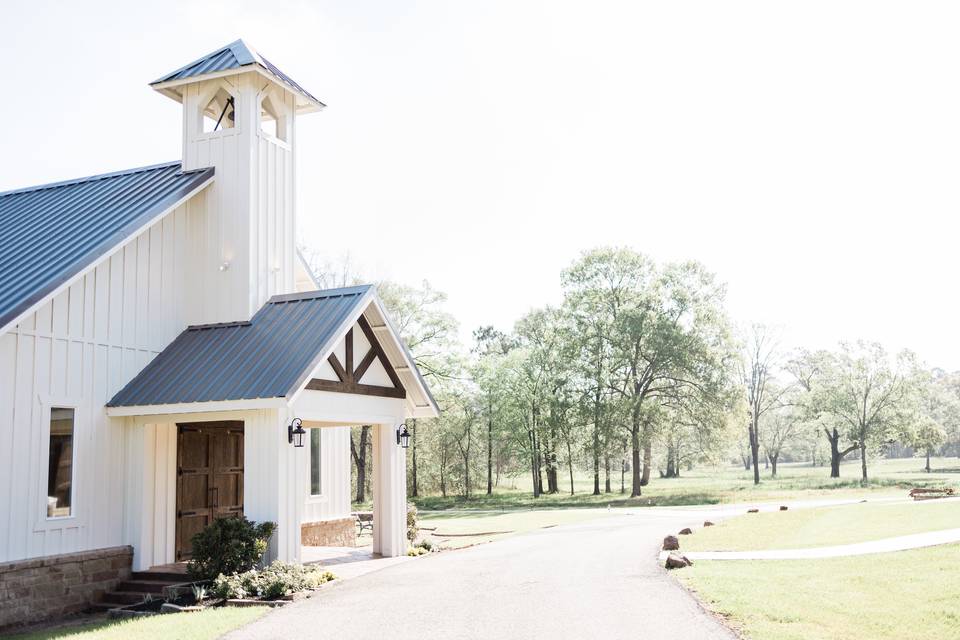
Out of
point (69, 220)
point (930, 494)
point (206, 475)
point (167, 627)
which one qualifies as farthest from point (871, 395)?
point (167, 627)

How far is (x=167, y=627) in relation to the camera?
9.95 metres

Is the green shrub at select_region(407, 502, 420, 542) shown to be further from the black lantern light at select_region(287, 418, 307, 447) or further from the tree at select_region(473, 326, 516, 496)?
the tree at select_region(473, 326, 516, 496)

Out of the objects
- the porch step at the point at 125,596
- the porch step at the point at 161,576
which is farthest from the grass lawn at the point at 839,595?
the porch step at the point at 125,596

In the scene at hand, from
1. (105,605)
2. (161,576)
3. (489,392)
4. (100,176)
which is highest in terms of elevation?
(100,176)

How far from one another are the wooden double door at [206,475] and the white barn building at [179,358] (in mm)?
41

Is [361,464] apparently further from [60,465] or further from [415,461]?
[60,465]

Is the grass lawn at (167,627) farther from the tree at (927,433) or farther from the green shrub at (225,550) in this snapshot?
the tree at (927,433)

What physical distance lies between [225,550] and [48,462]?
120 inches

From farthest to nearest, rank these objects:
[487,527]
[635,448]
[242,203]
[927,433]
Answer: [927,433] < [635,448] < [487,527] < [242,203]

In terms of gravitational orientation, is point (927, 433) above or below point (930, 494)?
above

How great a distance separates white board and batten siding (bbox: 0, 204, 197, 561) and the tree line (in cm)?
2746

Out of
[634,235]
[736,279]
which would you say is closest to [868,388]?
[736,279]

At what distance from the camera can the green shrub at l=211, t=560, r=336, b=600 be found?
11.6 m

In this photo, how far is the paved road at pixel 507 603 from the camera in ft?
29.6
